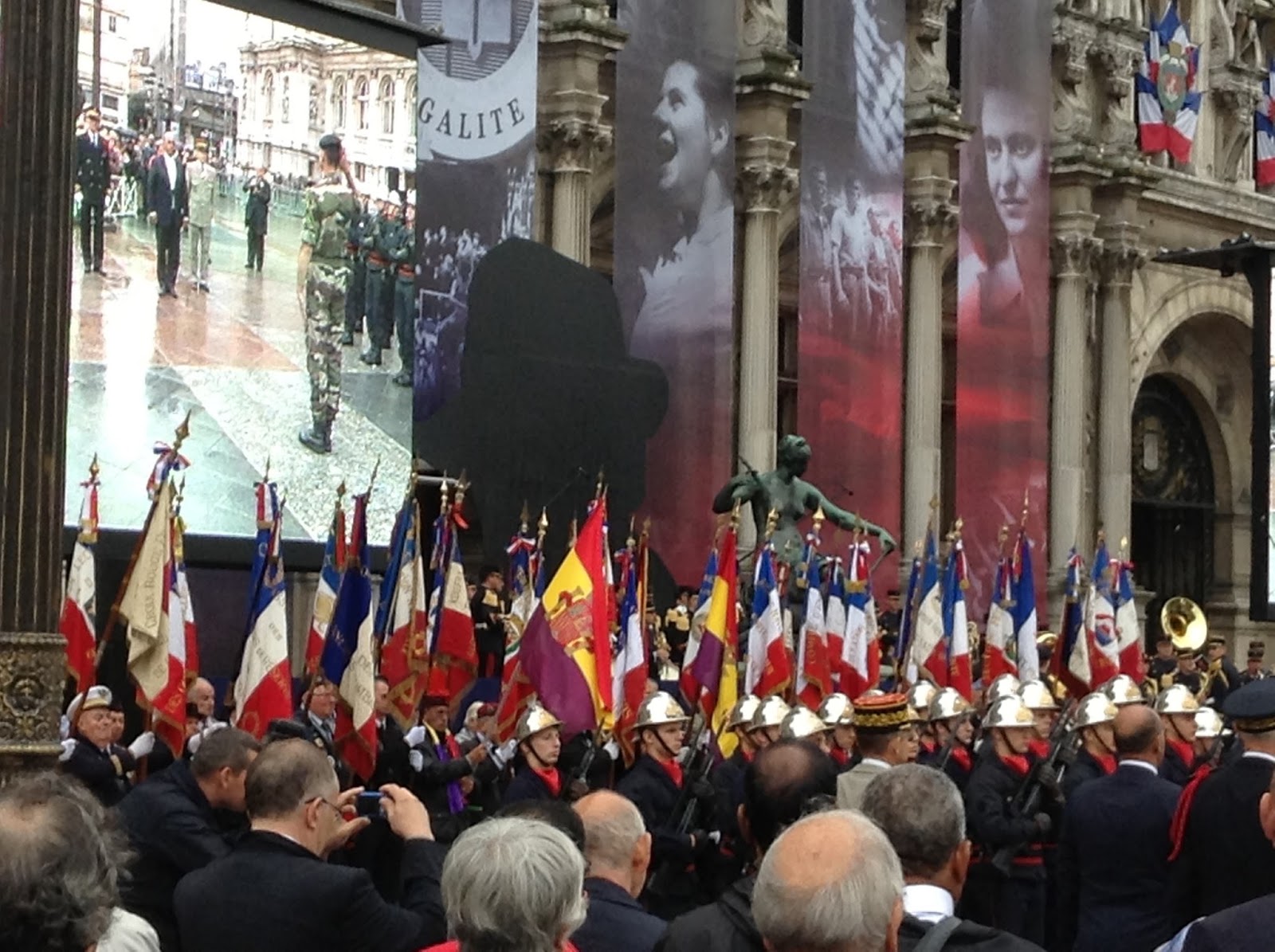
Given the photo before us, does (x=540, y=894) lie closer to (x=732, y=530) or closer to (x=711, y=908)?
(x=711, y=908)

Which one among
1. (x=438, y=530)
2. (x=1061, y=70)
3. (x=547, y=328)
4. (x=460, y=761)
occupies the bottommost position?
(x=460, y=761)

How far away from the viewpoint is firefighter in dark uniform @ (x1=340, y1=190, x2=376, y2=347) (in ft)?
64.3

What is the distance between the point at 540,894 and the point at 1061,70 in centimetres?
2757

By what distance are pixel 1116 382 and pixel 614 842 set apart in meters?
26.6

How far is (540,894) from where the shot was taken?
4.86 metres

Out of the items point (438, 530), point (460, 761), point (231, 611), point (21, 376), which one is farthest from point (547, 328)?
point (21, 376)

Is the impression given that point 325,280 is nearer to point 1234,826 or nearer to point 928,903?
point 1234,826

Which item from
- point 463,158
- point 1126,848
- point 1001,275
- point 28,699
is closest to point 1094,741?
point 1126,848

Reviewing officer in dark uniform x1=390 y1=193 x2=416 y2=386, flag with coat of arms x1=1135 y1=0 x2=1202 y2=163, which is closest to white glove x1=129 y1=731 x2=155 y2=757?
officer in dark uniform x1=390 y1=193 x2=416 y2=386

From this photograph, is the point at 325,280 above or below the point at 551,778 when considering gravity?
above

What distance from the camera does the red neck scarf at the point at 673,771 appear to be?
1202 centimetres

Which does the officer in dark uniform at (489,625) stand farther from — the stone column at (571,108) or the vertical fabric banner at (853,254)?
the vertical fabric banner at (853,254)

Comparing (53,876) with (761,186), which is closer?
(53,876)

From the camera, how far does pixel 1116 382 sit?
32188 mm
